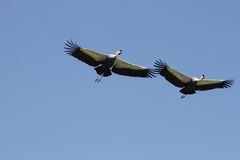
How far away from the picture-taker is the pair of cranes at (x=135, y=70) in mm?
65000

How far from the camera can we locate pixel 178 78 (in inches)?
2657

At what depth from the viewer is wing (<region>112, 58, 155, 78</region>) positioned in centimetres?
6681

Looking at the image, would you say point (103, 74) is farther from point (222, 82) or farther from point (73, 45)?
point (222, 82)

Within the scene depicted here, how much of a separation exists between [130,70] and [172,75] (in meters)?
3.49

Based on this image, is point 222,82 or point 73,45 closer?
point 73,45

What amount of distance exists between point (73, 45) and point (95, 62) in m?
2.40

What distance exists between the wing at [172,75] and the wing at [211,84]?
1610 millimetres

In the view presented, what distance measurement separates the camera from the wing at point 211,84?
69125 mm

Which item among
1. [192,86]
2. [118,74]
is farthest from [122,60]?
[192,86]

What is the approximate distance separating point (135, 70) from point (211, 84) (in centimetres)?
705

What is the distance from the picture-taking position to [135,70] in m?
67.5

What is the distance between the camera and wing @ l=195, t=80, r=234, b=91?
69.1 m

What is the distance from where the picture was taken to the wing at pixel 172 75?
66731mm

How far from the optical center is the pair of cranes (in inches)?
2559
